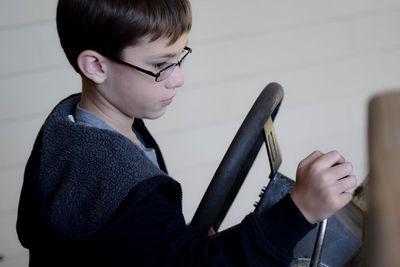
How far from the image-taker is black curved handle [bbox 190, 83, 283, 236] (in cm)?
79

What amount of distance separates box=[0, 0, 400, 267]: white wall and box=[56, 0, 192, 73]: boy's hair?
0.91 meters

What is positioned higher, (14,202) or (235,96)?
(235,96)

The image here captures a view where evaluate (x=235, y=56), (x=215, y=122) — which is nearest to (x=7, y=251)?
(x=215, y=122)

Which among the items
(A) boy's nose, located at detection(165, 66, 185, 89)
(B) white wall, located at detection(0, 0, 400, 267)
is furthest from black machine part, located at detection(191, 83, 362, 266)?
(B) white wall, located at detection(0, 0, 400, 267)

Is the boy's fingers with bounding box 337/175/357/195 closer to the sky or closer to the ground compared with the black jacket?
closer to the sky

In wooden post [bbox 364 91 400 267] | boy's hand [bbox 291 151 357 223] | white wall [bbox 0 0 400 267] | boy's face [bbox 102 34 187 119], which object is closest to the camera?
wooden post [bbox 364 91 400 267]

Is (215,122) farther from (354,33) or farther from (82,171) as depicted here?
(82,171)

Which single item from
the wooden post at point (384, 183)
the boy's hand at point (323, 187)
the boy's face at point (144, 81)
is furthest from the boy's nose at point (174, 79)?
the wooden post at point (384, 183)

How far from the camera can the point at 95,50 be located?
2.79 feet

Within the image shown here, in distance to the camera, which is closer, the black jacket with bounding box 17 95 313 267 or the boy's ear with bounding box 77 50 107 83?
the black jacket with bounding box 17 95 313 267

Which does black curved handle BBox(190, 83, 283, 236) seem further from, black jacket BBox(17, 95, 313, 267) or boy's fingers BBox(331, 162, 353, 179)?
boy's fingers BBox(331, 162, 353, 179)

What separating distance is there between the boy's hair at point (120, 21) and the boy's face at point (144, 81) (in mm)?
14

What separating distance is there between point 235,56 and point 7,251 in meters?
1.10

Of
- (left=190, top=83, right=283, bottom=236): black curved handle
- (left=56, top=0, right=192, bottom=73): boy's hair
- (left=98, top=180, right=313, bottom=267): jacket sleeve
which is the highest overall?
(left=56, top=0, right=192, bottom=73): boy's hair
